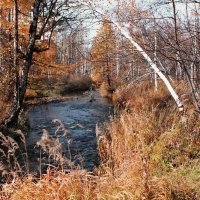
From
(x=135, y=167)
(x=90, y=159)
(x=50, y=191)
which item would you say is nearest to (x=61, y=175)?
(x=50, y=191)

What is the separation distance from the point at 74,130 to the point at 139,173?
7.21 m

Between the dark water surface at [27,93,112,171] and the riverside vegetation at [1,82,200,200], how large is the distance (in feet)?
1.51

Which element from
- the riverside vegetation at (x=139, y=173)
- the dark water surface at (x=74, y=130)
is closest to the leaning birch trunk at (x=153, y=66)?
the riverside vegetation at (x=139, y=173)

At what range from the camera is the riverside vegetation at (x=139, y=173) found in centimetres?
423

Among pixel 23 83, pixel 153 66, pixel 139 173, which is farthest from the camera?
pixel 23 83

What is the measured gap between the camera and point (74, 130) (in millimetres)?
11828

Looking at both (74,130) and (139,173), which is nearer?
(139,173)

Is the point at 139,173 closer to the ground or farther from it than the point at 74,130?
farther from it

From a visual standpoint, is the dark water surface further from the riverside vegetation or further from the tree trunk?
the tree trunk

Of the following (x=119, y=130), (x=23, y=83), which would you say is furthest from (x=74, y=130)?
(x=119, y=130)

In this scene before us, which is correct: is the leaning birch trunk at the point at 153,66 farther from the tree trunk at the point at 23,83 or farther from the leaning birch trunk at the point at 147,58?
the tree trunk at the point at 23,83

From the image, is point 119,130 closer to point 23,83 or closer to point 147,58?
point 147,58

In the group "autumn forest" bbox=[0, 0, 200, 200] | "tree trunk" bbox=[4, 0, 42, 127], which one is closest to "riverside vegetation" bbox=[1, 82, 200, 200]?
"autumn forest" bbox=[0, 0, 200, 200]

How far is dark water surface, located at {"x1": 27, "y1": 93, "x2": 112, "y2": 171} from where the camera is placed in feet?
26.9
